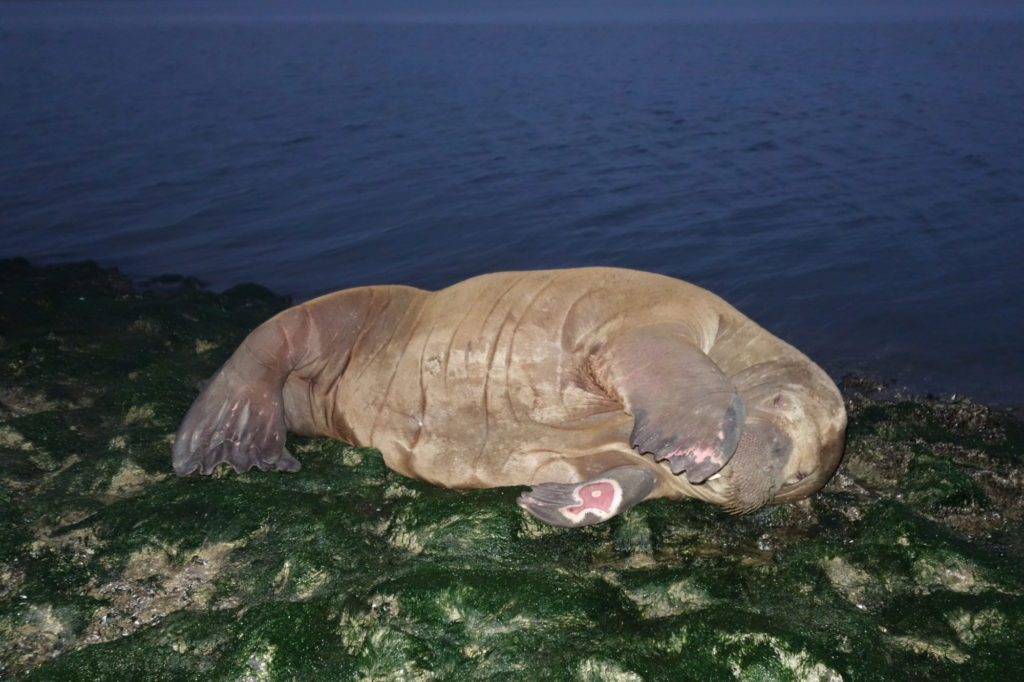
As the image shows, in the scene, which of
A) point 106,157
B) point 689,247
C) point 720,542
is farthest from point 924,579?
point 106,157

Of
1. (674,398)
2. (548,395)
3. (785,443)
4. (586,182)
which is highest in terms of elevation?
(674,398)

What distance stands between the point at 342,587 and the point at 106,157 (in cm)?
2026

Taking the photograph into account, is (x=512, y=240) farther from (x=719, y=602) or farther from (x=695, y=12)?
(x=695, y=12)

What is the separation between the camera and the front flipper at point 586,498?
541 centimetres

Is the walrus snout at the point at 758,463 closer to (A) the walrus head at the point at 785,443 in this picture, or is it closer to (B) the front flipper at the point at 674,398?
(A) the walrus head at the point at 785,443

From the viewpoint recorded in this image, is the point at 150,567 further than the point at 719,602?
Yes

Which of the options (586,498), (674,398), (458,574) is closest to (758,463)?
(674,398)

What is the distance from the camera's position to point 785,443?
5559 mm

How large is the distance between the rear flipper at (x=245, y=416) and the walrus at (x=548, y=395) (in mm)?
10

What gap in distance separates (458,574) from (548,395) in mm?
1504

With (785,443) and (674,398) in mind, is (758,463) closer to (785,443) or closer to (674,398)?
(785,443)

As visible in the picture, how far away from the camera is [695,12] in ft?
287

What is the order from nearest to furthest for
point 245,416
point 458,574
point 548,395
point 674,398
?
Answer: point 458,574, point 674,398, point 548,395, point 245,416

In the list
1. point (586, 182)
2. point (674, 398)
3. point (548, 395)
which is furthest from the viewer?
point (586, 182)
